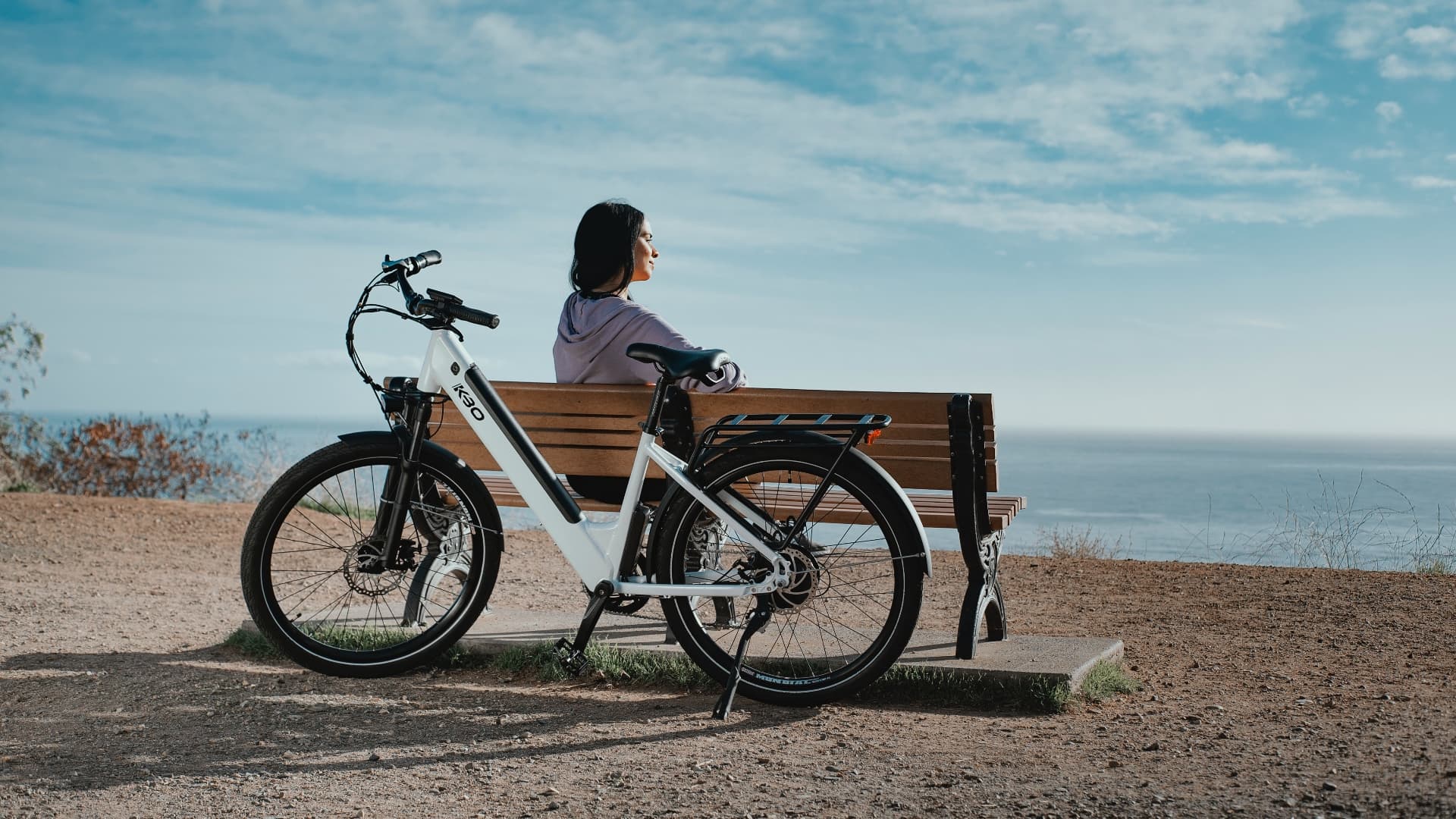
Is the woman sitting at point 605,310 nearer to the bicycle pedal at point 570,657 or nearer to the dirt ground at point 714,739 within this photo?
the bicycle pedal at point 570,657

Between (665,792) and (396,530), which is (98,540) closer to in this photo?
(396,530)

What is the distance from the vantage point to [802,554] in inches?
161

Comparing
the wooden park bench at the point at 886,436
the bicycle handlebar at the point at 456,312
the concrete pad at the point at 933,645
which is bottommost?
the concrete pad at the point at 933,645

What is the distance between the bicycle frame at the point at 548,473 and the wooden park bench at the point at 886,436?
1.03 ft

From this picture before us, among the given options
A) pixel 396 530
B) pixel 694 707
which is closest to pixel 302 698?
pixel 396 530

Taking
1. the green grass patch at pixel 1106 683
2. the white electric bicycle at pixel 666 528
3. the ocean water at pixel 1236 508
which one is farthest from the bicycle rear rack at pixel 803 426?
the ocean water at pixel 1236 508

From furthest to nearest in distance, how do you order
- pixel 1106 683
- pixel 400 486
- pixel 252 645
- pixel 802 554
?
pixel 252 645 < pixel 1106 683 < pixel 400 486 < pixel 802 554

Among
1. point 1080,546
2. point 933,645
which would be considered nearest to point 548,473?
point 933,645

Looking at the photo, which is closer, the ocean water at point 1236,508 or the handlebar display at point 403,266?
the handlebar display at point 403,266

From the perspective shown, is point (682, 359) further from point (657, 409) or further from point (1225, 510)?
point (1225, 510)

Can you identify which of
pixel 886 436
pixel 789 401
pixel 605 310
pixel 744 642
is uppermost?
pixel 605 310

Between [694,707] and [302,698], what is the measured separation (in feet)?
4.55

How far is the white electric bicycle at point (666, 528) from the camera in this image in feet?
13.3

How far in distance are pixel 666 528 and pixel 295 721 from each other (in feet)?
4.49
